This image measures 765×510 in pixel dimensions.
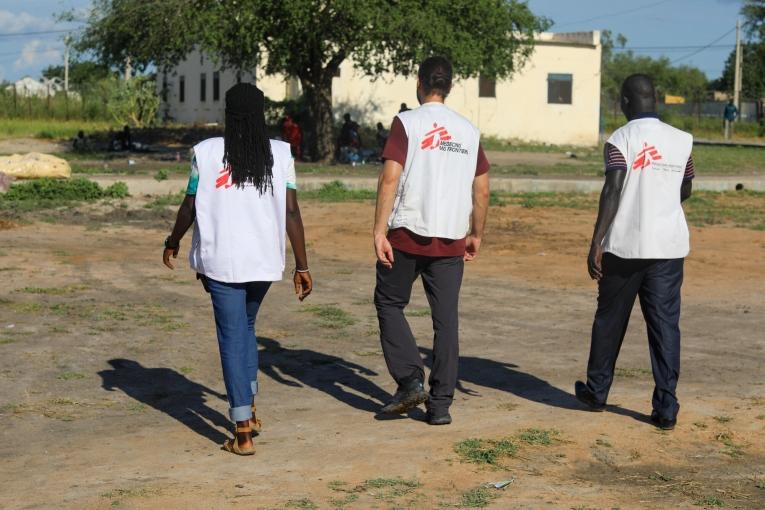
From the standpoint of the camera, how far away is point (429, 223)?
6.24m

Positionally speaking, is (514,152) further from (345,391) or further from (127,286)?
(345,391)

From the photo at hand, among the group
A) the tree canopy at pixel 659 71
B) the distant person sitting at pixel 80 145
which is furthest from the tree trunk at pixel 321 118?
the tree canopy at pixel 659 71

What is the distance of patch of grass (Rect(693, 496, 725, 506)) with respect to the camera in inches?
199

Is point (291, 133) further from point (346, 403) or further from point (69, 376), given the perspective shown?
point (346, 403)

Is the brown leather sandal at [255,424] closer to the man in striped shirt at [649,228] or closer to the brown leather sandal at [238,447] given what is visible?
the brown leather sandal at [238,447]

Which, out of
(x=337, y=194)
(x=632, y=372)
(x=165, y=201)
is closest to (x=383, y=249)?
(x=632, y=372)

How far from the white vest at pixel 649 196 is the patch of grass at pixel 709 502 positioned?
1.55 m

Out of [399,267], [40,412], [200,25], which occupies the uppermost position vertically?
[200,25]

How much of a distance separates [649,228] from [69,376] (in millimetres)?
3697

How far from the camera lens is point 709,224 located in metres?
17.8

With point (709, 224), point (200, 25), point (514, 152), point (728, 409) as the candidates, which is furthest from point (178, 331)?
point (514, 152)

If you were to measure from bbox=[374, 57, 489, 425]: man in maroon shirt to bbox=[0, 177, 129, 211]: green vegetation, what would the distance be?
1344 centimetres

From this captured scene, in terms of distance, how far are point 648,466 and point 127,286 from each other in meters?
6.93

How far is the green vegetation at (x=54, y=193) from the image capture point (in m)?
19.3
